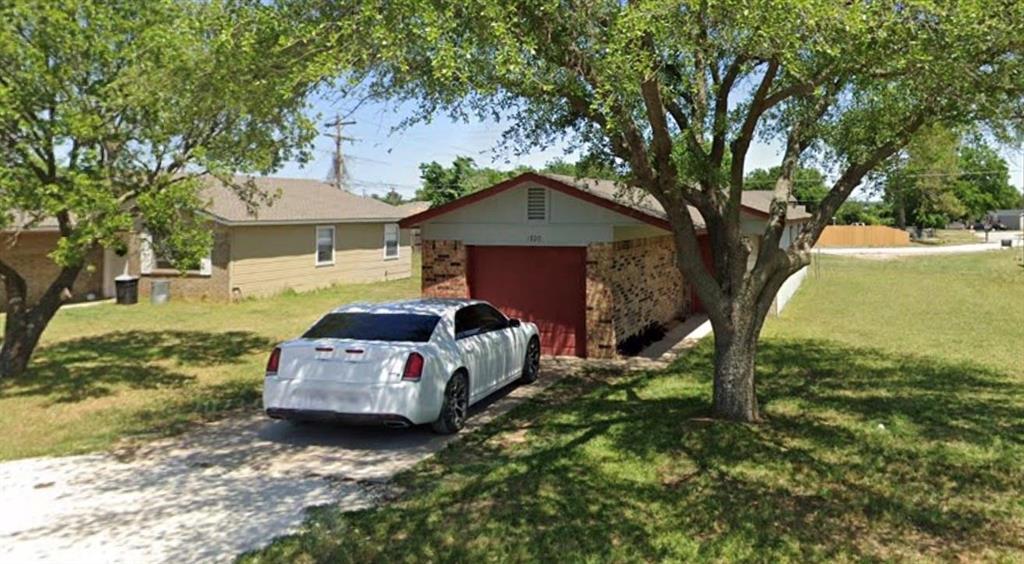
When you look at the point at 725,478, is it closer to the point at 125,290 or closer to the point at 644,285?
the point at 644,285

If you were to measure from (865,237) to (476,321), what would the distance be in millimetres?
58109

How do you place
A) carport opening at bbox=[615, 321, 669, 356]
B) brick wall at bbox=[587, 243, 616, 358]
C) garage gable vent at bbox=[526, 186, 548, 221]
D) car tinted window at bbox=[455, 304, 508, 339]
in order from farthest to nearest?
carport opening at bbox=[615, 321, 669, 356]
garage gable vent at bbox=[526, 186, 548, 221]
brick wall at bbox=[587, 243, 616, 358]
car tinted window at bbox=[455, 304, 508, 339]

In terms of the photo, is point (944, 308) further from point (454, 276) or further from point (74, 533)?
point (74, 533)

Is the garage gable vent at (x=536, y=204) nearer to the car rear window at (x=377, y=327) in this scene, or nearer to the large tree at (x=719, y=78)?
the large tree at (x=719, y=78)

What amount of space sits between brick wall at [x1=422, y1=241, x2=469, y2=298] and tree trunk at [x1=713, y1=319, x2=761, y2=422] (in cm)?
627

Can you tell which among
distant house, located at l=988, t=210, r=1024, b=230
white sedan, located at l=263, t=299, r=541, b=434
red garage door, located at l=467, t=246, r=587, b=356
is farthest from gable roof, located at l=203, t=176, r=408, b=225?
distant house, located at l=988, t=210, r=1024, b=230

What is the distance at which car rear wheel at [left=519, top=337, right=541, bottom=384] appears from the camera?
35.2ft

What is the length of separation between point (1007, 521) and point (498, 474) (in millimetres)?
4031

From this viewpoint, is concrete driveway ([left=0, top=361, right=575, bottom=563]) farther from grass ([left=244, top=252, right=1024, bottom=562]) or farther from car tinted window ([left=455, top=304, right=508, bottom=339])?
car tinted window ([left=455, top=304, right=508, bottom=339])

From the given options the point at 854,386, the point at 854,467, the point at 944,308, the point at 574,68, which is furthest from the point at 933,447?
the point at 944,308

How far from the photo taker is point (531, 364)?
35.7ft

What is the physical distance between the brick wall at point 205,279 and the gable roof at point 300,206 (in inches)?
35.1

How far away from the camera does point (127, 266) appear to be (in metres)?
22.6

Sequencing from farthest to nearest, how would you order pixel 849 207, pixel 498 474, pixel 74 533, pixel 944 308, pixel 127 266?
1. pixel 849 207
2. pixel 127 266
3. pixel 944 308
4. pixel 498 474
5. pixel 74 533
